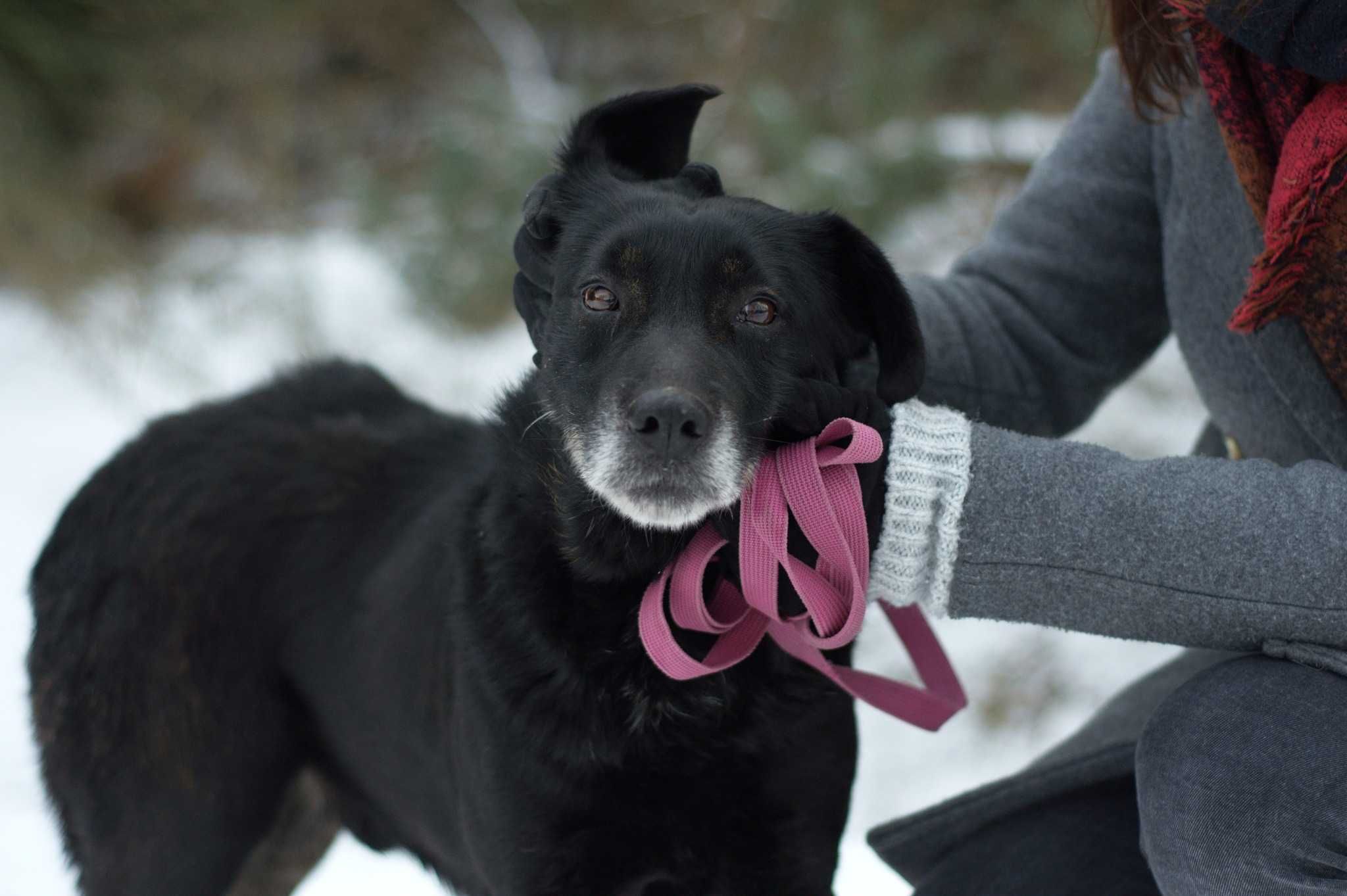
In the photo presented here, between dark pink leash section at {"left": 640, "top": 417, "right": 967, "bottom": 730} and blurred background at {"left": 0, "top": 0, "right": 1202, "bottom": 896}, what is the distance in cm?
132

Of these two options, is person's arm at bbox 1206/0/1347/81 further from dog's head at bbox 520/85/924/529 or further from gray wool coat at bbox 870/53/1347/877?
dog's head at bbox 520/85/924/529

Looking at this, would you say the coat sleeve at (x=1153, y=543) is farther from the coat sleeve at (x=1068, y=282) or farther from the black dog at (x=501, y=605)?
the coat sleeve at (x=1068, y=282)

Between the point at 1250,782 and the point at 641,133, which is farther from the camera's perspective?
the point at 641,133

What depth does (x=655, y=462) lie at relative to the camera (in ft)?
4.09

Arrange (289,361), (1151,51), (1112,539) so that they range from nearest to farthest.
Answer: (1112,539) < (1151,51) < (289,361)

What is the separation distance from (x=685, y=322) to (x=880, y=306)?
25 cm

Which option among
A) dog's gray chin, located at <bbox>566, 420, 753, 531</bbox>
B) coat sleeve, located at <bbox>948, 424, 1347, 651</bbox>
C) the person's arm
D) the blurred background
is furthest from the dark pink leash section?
the blurred background

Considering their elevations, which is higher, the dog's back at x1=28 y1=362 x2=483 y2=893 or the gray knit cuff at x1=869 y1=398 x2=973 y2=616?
the dog's back at x1=28 y1=362 x2=483 y2=893

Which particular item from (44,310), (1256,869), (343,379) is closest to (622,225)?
(343,379)

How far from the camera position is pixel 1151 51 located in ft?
5.16

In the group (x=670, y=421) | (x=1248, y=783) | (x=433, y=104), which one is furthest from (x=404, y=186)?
(x=1248, y=783)

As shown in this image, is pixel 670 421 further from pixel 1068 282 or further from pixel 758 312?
pixel 1068 282

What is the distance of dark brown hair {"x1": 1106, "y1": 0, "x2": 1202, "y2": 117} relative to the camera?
1.55m

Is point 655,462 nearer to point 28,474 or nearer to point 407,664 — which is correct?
point 407,664
